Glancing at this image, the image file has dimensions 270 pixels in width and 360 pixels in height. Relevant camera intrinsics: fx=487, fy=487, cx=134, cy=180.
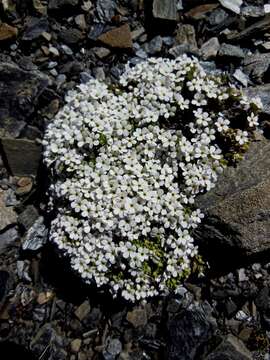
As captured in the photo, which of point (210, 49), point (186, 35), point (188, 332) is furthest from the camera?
point (186, 35)

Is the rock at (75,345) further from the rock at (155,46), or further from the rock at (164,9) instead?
the rock at (164,9)

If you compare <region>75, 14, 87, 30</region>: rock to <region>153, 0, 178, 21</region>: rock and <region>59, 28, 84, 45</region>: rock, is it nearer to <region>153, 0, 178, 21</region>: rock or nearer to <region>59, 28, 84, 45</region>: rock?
<region>59, 28, 84, 45</region>: rock

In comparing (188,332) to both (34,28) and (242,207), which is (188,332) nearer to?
(242,207)

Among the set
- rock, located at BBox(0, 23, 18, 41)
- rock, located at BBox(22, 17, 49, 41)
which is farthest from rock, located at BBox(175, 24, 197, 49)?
rock, located at BBox(0, 23, 18, 41)

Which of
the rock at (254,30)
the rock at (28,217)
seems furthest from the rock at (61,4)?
the rock at (28,217)

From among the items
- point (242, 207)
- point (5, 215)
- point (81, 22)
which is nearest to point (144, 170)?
point (242, 207)

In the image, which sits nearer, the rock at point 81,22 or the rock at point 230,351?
the rock at point 230,351
